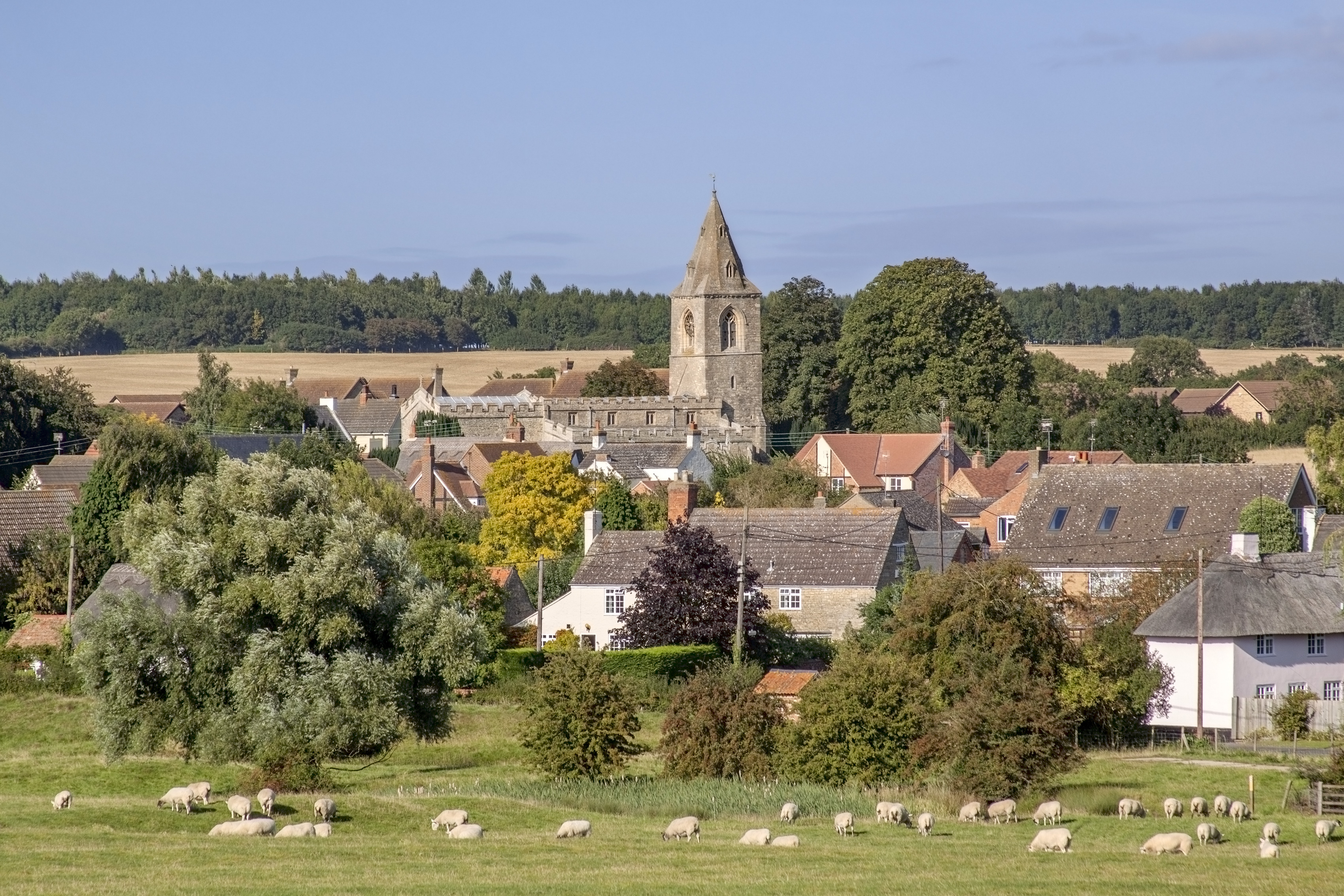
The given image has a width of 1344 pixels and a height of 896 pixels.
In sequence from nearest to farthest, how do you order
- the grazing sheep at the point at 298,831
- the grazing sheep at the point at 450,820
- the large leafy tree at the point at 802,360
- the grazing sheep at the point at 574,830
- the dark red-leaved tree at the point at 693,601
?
the grazing sheep at the point at 298,831 < the grazing sheep at the point at 574,830 < the grazing sheep at the point at 450,820 < the dark red-leaved tree at the point at 693,601 < the large leafy tree at the point at 802,360

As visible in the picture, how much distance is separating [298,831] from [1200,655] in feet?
77.9

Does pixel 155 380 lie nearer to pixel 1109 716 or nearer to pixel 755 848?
pixel 1109 716

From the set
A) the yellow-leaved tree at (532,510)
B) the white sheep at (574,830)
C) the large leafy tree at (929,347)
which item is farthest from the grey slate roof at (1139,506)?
the large leafy tree at (929,347)

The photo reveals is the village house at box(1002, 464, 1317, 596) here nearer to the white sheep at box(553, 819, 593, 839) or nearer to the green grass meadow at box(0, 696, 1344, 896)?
the green grass meadow at box(0, 696, 1344, 896)

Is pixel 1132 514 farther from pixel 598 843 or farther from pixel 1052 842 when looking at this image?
pixel 598 843

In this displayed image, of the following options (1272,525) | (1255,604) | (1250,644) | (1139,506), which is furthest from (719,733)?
(1139,506)

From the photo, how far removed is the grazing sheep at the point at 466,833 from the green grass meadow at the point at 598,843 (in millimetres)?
232

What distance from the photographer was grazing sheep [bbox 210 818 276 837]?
30406 millimetres

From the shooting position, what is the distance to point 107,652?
134 feet

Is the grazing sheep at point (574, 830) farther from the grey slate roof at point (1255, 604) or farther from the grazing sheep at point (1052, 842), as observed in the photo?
the grey slate roof at point (1255, 604)

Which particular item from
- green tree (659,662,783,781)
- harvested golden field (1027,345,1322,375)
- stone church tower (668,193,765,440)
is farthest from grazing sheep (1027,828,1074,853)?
harvested golden field (1027,345,1322,375)

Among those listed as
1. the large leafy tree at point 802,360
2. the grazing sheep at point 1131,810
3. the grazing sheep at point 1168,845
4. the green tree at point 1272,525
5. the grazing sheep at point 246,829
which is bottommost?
the grazing sheep at point 1131,810

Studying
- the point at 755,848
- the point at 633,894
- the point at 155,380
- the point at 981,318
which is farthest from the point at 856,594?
the point at 155,380

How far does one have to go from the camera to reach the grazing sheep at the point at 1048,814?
34.7 meters
